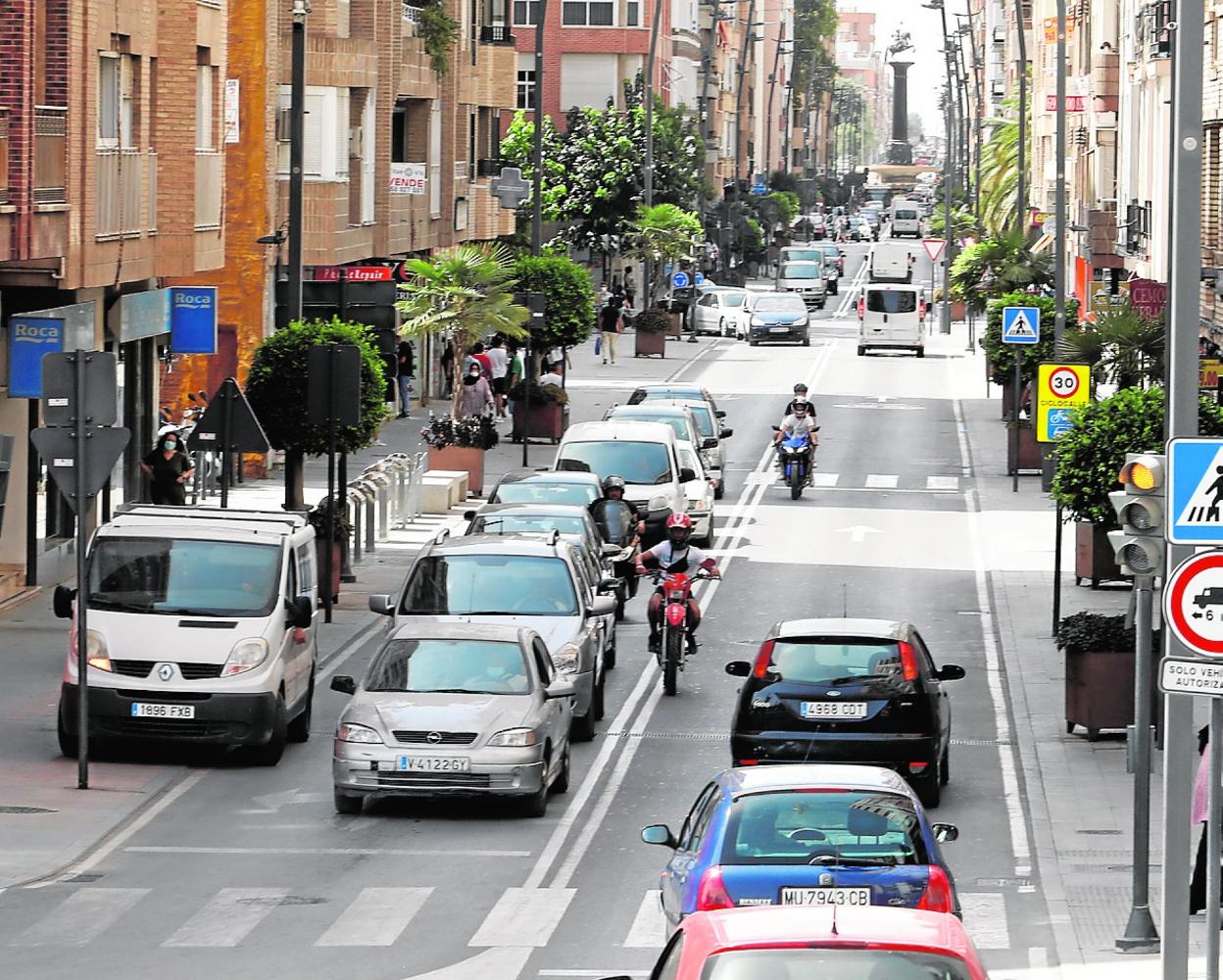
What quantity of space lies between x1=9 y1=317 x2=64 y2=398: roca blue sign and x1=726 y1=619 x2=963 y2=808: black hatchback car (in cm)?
1304

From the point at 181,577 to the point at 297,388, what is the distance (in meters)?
9.95

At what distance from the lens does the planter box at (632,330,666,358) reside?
71562mm

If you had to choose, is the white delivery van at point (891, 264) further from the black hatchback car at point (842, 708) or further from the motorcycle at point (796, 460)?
the black hatchback car at point (842, 708)

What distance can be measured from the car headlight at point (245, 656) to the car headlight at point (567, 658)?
2.50 m

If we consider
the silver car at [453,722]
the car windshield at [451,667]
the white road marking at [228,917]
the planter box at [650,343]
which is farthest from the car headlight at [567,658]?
the planter box at [650,343]

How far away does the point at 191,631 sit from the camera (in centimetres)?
2053

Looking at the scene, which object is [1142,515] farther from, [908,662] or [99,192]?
[99,192]

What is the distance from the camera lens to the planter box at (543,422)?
49000 mm

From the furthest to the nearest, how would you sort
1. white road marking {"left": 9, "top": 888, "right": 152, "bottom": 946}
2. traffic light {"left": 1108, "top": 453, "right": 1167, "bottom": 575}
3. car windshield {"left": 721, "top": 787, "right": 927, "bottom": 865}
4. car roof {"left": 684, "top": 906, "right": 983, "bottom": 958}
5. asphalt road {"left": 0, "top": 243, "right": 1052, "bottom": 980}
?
white road marking {"left": 9, "top": 888, "right": 152, "bottom": 946}
asphalt road {"left": 0, "top": 243, "right": 1052, "bottom": 980}
traffic light {"left": 1108, "top": 453, "right": 1167, "bottom": 575}
car windshield {"left": 721, "top": 787, "right": 927, "bottom": 865}
car roof {"left": 684, "top": 906, "right": 983, "bottom": 958}

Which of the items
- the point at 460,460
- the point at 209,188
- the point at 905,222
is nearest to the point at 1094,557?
the point at 460,460

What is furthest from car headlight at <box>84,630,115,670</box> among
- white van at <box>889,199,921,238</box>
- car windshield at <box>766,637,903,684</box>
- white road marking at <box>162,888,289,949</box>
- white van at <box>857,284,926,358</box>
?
white van at <box>889,199,921,238</box>

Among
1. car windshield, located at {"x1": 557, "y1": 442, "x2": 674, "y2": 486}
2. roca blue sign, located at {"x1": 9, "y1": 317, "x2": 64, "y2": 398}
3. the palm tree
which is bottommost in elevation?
car windshield, located at {"x1": 557, "y1": 442, "x2": 674, "y2": 486}

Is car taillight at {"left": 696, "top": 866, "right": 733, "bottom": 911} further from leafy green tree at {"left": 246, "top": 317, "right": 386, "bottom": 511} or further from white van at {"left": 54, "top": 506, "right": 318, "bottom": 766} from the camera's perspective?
leafy green tree at {"left": 246, "top": 317, "right": 386, "bottom": 511}

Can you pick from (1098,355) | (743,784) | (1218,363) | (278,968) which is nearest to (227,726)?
(278,968)
